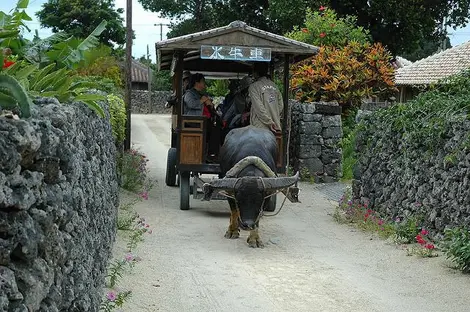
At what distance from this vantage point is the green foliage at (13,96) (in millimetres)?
3250

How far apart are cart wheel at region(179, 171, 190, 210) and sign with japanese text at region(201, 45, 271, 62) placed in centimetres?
198

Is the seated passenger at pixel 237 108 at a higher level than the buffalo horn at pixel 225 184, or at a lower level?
higher

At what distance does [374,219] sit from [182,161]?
3161 millimetres

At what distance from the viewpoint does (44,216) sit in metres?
3.27

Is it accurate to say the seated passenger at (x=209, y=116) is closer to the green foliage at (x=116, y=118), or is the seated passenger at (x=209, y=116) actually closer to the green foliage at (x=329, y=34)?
the green foliage at (x=116, y=118)

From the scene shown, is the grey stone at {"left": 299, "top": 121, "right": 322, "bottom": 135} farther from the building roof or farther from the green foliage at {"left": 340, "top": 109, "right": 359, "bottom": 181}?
the building roof

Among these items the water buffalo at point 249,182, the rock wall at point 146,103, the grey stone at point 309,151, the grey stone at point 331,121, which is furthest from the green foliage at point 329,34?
the rock wall at point 146,103

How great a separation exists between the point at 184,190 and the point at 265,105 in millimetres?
1954

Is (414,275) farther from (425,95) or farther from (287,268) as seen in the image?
(425,95)

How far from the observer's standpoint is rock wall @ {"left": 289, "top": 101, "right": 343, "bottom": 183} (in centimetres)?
1633

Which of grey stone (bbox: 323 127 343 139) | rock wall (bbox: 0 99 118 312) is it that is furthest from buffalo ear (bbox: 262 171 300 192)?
grey stone (bbox: 323 127 343 139)

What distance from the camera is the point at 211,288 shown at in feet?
24.7

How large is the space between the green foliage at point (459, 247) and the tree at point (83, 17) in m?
29.5

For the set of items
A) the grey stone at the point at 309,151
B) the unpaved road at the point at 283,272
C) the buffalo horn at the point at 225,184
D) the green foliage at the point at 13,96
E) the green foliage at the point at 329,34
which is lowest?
the unpaved road at the point at 283,272
